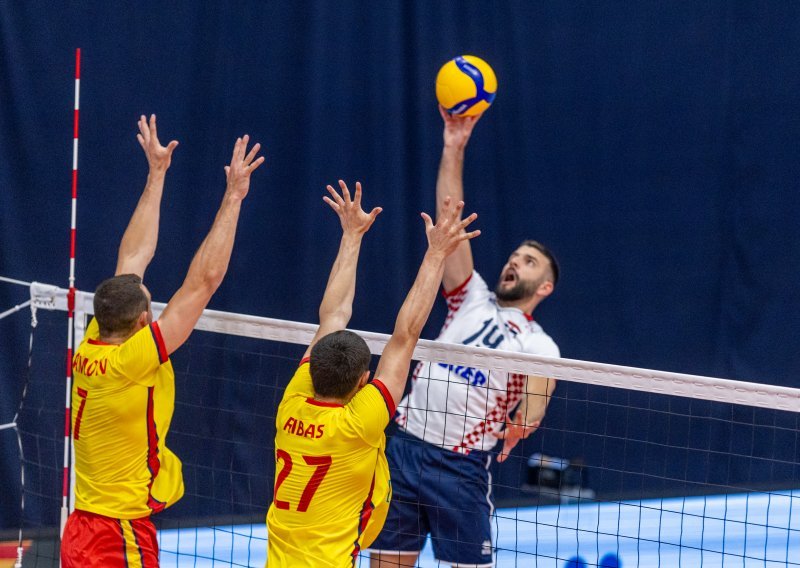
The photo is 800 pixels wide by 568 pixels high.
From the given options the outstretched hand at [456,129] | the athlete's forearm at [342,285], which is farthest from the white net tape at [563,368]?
the outstretched hand at [456,129]

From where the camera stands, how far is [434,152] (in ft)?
23.4

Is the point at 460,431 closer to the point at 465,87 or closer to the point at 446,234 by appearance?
the point at 446,234

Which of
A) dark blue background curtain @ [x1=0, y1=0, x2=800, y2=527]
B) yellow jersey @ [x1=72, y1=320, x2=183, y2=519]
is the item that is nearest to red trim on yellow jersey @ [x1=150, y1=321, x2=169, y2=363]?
yellow jersey @ [x1=72, y1=320, x2=183, y2=519]

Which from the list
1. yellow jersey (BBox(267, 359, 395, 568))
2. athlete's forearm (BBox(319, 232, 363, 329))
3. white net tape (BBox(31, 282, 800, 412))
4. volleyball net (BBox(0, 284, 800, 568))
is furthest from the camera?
volleyball net (BBox(0, 284, 800, 568))

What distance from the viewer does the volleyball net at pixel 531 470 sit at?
661 centimetres

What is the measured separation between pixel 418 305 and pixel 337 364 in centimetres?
45

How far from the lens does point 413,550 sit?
506cm

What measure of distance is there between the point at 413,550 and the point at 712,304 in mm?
3537

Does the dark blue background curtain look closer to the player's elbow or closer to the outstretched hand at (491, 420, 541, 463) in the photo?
the outstretched hand at (491, 420, 541, 463)

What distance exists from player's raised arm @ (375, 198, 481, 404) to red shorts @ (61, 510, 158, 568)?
1369 mm

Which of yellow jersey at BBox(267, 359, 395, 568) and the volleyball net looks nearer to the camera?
yellow jersey at BBox(267, 359, 395, 568)

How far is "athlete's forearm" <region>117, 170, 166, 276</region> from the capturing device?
197 inches

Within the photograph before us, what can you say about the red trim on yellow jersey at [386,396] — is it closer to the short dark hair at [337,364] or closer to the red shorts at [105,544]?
the short dark hair at [337,364]

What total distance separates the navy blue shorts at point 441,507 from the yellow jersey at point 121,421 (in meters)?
1.21
